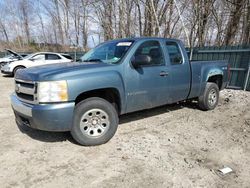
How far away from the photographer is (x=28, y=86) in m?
3.46

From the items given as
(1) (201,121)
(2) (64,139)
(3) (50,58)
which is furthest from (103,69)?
(3) (50,58)

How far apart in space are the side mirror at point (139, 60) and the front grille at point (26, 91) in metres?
1.78

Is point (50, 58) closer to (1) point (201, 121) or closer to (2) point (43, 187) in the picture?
(1) point (201, 121)

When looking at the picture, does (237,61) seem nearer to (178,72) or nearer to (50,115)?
(178,72)

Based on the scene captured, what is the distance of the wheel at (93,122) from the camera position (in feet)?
11.5

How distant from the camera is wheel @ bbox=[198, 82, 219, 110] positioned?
18.8 ft

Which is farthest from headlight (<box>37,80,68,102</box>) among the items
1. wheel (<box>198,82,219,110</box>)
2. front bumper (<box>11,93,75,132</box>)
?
wheel (<box>198,82,219,110</box>)

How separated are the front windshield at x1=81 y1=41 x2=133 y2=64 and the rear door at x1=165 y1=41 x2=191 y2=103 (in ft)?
3.54

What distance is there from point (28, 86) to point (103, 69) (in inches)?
49.2

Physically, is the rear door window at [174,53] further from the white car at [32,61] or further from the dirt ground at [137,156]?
the white car at [32,61]

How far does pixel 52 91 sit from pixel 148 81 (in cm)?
188

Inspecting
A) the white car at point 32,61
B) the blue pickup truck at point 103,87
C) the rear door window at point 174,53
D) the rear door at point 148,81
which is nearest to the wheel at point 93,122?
the blue pickup truck at point 103,87

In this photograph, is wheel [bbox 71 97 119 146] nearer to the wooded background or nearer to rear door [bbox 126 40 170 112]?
rear door [bbox 126 40 170 112]

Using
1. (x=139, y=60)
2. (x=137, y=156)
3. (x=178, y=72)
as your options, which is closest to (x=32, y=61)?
(x=178, y=72)
